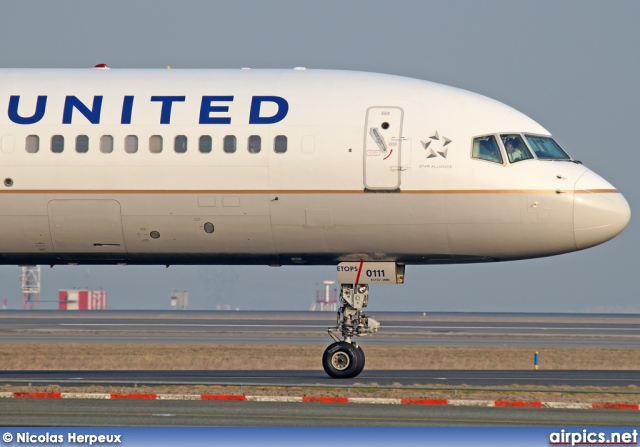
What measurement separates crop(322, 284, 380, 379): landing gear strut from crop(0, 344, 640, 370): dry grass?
1487 cm

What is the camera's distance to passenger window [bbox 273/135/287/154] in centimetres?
2948

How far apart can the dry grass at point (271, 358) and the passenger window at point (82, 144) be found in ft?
58.7

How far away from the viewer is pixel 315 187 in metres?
29.3

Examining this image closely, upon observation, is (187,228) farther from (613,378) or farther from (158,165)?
(613,378)

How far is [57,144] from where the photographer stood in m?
29.9

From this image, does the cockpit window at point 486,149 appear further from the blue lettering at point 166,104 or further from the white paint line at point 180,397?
the white paint line at point 180,397

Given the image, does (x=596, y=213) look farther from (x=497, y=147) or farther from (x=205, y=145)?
(x=205, y=145)

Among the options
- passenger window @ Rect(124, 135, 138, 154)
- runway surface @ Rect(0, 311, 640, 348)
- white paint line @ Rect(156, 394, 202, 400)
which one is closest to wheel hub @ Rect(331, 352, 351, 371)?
white paint line @ Rect(156, 394, 202, 400)

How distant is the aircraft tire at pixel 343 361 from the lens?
1196 inches

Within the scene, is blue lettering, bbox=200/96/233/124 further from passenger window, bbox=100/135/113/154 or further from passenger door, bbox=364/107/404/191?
passenger door, bbox=364/107/404/191

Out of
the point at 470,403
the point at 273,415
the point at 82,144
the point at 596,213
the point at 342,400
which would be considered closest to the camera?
the point at 273,415

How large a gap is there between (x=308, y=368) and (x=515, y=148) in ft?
64.7

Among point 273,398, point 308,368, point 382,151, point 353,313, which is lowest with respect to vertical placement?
point 273,398

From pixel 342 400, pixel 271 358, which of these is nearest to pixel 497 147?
pixel 342 400
